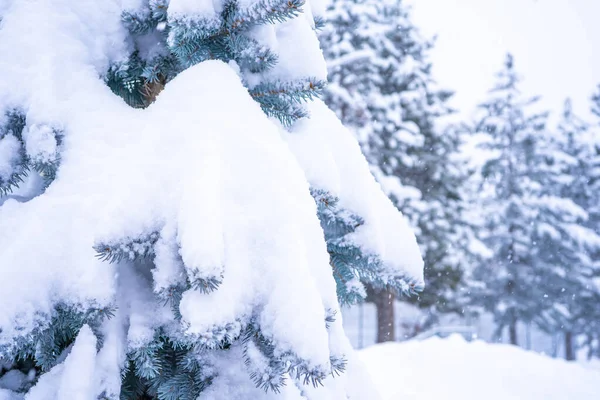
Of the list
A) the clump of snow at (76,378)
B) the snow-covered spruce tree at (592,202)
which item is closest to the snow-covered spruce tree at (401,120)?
the snow-covered spruce tree at (592,202)

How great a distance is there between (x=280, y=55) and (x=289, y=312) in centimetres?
145

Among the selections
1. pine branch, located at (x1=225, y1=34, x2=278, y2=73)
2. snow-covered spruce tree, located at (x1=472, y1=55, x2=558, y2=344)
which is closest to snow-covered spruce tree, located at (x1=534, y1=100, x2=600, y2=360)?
snow-covered spruce tree, located at (x1=472, y1=55, x2=558, y2=344)

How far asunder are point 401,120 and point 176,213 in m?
13.1

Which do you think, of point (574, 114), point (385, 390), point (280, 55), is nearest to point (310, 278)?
point (280, 55)

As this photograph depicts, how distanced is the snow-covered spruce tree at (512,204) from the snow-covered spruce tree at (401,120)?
194 inches

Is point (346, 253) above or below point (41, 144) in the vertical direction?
below

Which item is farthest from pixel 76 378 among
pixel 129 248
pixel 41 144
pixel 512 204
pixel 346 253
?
pixel 512 204

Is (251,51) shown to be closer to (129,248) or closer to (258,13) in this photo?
(258,13)

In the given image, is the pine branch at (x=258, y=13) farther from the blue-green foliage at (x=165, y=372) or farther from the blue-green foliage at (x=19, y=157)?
the blue-green foliage at (x=165, y=372)

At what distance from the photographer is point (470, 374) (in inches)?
234

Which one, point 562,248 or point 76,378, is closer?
point 76,378

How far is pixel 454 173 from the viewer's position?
14289 mm

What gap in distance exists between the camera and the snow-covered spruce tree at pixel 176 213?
1.51m

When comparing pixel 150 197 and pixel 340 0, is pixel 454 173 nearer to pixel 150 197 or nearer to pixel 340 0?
pixel 340 0
